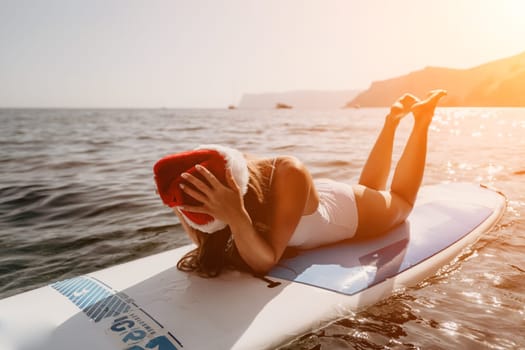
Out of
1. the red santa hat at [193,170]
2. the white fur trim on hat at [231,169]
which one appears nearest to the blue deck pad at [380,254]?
the white fur trim on hat at [231,169]

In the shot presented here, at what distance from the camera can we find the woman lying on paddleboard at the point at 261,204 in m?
1.95

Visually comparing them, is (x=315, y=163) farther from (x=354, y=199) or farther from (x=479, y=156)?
(x=354, y=199)

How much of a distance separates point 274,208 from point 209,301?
0.69 meters

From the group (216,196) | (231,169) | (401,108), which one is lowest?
(216,196)

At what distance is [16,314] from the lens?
2207mm

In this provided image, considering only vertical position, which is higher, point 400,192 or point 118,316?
point 400,192

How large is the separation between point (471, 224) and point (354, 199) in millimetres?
1747

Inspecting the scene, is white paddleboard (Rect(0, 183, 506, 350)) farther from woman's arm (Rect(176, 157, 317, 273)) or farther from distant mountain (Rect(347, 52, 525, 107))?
distant mountain (Rect(347, 52, 525, 107))

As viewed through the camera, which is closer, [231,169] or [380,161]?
[231,169]

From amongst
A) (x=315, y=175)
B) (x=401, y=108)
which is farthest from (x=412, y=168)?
(x=315, y=175)

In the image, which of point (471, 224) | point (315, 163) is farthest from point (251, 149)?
point (471, 224)

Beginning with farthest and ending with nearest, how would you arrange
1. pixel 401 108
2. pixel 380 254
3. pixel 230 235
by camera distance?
pixel 401 108, pixel 380 254, pixel 230 235

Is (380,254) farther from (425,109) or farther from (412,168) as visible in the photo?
(425,109)

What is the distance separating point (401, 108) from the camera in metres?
4.14
